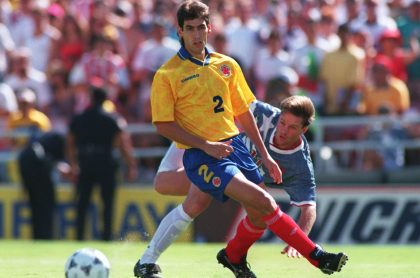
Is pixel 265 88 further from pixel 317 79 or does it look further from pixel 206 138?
pixel 206 138

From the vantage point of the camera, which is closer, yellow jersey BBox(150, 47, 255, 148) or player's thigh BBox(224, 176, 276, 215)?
player's thigh BBox(224, 176, 276, 215)

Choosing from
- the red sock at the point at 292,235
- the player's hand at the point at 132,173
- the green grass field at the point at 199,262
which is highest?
the red sock at the point at 292,235

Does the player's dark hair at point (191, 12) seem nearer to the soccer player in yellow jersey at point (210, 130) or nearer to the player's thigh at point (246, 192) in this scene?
the soccer player in yellow jersey at point (210, 130)

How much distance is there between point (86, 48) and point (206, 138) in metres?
10.2

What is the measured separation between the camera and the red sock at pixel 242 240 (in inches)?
350

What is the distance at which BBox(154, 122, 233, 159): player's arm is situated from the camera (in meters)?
8.26

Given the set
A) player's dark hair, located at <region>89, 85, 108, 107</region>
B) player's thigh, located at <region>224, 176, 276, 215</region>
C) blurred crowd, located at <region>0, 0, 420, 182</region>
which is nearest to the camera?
player's thigh, located at <region>224, 176, 276, 215</region>

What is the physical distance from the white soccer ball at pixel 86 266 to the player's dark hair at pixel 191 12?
1.83 meters

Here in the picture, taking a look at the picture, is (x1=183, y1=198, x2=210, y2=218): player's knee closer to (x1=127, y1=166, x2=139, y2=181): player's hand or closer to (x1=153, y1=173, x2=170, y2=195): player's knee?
(x1=153, y1=173, x2=170, y2=195): player's knee

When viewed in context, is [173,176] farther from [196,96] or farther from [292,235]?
[292,235]

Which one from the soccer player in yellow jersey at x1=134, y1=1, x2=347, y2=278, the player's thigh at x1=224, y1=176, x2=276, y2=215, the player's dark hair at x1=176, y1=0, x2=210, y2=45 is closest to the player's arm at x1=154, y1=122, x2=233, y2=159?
the soccer player in yellow jersey at x1=134, y1=1, x2=347, y2=278

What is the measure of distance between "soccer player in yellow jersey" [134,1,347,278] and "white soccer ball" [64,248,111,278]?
0.59m

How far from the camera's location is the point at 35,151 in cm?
1678

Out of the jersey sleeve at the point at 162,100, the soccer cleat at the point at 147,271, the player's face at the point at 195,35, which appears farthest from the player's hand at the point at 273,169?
the soccer cleat at the point at 147,271
